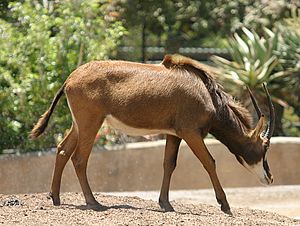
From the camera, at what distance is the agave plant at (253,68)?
14148 mm

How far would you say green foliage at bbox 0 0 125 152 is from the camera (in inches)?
454

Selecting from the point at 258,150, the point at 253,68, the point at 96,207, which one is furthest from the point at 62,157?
the point at 253,68

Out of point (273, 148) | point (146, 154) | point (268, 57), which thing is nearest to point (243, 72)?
point (268, 57)

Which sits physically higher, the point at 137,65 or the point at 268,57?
the point at 137,65

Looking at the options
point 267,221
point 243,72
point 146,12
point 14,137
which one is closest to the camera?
point 267,221

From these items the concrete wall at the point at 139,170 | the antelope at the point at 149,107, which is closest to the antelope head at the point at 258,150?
the antelope at the point at 149,107

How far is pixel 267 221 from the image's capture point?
844cm

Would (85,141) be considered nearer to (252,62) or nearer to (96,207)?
(96,207)

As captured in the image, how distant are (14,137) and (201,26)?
6965 mm

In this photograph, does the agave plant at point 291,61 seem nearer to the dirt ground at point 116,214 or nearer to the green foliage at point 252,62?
the green foliage at point 252,62

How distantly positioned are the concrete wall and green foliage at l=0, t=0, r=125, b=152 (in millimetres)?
515

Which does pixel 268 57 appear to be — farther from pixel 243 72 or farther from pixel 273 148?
pixel 273 148

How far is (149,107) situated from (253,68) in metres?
6.04

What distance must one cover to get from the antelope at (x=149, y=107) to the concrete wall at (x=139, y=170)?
2524 millimetres
